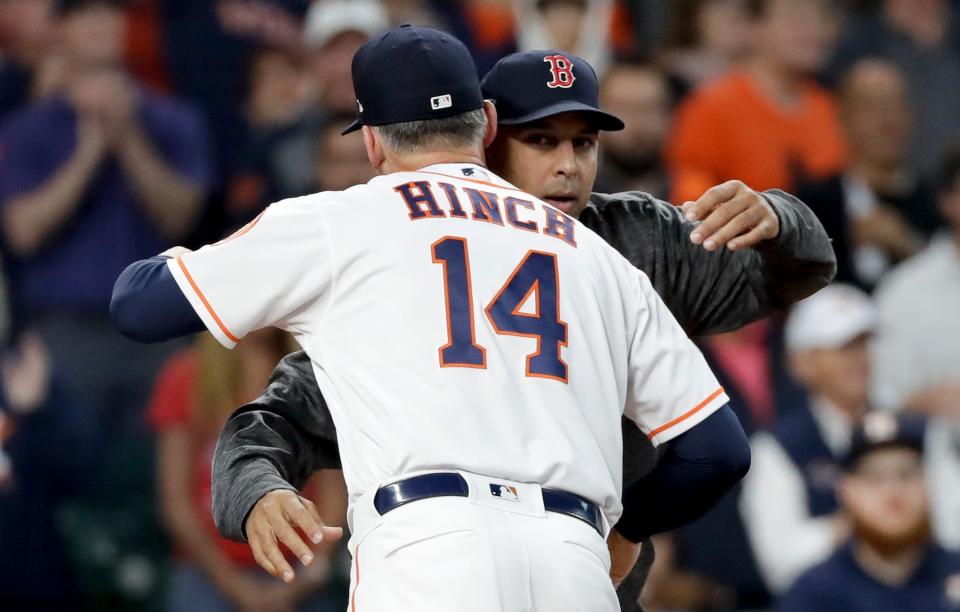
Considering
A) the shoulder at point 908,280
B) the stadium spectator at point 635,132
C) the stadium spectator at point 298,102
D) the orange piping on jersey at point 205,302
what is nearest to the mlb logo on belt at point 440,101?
the orange piping on jersey at point 205,302

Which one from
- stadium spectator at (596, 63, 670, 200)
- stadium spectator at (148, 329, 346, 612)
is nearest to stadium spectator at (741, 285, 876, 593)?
stadium spectator at (596, 63, 670, 200)

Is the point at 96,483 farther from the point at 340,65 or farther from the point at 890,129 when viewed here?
the point at 890,129

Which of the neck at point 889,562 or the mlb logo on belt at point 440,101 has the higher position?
the mlb logo on belt at point 440,101

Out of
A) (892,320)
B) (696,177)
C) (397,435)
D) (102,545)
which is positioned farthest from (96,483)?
(397,435)

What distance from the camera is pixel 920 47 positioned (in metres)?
9.02

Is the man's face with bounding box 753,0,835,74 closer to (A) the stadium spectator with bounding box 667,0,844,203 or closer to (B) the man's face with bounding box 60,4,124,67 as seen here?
(A) the stadium spectator with bounding box 667,0,844,203

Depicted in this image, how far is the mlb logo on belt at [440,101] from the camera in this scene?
3.40 meters

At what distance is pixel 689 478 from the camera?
3.50 metres

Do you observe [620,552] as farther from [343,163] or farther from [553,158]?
[343,163]

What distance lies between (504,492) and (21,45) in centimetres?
533

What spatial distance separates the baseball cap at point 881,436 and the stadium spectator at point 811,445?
0.27 m

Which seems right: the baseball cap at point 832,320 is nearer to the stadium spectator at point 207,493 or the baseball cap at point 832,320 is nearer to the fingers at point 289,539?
the stadium spectator at point 207,493

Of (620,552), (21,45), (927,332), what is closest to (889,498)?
(927,332)

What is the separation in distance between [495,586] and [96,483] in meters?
4.29
